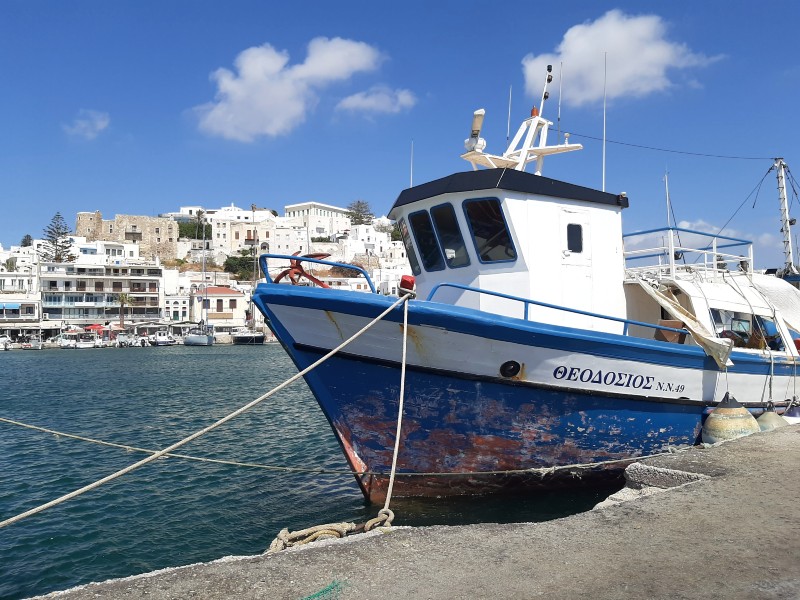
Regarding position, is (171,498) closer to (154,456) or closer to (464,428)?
(464,428)

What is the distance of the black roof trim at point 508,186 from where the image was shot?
24.4 ft

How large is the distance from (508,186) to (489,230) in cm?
62

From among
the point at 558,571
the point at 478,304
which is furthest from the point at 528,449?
the point at 558,571

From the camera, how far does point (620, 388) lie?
286 inches

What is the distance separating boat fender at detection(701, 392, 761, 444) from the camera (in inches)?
293

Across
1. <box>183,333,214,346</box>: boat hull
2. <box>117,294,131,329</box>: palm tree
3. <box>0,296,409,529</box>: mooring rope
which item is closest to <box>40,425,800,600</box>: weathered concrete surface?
<box>0,296,409,529</box>: mooring rope

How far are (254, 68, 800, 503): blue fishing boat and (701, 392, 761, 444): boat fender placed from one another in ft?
1.06

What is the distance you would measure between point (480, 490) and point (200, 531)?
351cm

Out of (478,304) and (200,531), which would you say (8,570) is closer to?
(200,531)

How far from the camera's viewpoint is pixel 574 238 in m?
7.98

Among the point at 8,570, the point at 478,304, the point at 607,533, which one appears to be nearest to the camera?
the point at 607,533

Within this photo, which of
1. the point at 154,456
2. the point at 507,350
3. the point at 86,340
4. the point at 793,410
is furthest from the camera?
the point at 86,340

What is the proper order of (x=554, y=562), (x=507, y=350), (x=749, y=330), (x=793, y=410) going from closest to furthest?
(x=554, y=562)
(x=507, y=350)
(x=793, y=410)
(x=749, y=330)

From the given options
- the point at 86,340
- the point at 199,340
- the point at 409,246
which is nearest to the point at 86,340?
the point at 86,340
